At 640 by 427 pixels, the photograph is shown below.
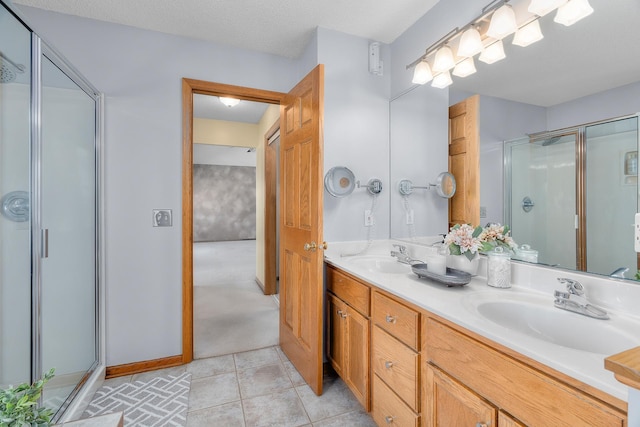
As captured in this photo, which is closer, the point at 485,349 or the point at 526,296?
the point at 485,349

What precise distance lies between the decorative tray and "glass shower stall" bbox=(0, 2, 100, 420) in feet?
6.12

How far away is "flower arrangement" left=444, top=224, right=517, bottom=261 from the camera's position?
4.54ft

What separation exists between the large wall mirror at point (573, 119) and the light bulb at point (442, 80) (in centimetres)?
7

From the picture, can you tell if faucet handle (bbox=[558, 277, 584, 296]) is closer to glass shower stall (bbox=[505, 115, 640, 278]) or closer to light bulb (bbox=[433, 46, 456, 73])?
glass shower stall (bbox=[505, 115, 640, 278])

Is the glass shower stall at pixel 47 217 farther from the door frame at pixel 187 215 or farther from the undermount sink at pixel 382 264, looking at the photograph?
the undermount sink at pixel 382 264

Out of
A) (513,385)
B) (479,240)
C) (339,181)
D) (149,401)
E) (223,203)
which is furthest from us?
(223,203)

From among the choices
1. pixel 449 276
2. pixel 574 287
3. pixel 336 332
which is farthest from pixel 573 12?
pixel 336 332

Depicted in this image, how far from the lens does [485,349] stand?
0.89 m

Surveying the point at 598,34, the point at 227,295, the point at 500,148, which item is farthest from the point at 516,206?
the point at 227,295

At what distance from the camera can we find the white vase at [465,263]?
151 centimetres

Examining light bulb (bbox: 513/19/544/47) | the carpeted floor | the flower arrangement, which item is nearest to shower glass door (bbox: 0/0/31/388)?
the carpeted floor

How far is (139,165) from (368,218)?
1.76 meters

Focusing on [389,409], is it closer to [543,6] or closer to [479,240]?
[479,240]

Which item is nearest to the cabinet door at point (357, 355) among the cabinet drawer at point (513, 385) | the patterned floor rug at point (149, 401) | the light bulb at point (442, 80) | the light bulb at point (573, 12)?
the cabinet drawer at point (513, 385)
